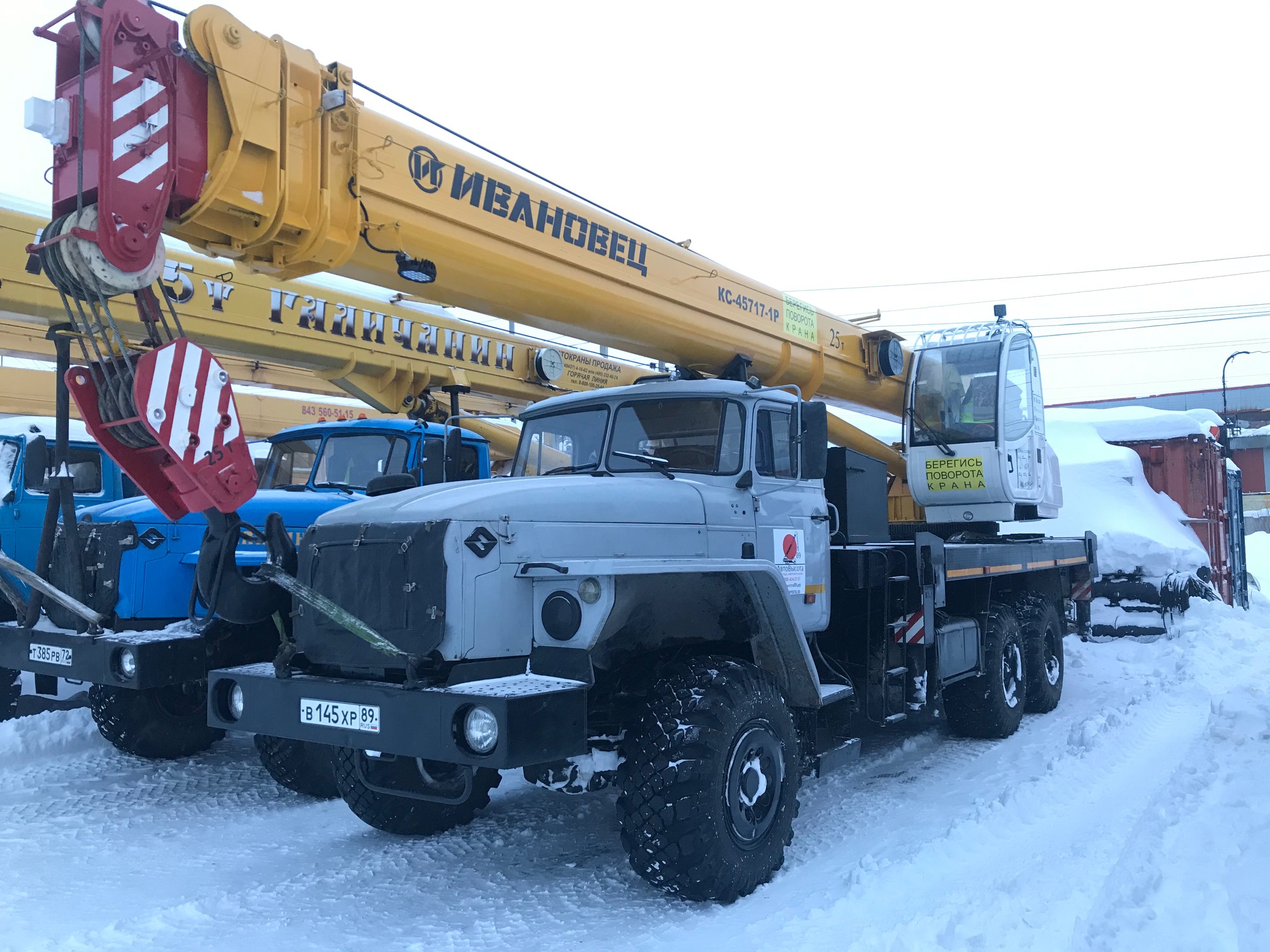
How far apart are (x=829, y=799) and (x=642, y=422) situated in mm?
2548

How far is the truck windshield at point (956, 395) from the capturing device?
898 cm

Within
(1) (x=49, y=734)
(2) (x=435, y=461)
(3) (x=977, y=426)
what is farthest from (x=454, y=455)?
(3) (x=977, y=426)

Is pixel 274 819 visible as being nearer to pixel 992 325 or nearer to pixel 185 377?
pixel 185 377

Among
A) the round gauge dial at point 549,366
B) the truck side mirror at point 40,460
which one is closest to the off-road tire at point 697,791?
the truck side mirror at point 40,460

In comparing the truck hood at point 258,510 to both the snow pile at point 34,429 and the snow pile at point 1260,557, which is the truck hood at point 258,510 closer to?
the snow pile at point 34,429

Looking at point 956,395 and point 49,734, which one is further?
point 956,395

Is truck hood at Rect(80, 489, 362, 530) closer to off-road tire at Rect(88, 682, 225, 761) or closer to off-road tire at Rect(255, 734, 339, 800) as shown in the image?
off-road tire at Rect(88, 682, 225, 761)

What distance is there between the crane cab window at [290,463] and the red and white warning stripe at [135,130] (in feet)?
10.6

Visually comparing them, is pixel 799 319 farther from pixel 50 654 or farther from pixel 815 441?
pixel 50 654

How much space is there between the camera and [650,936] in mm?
3910

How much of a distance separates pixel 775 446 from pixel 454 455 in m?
1.93

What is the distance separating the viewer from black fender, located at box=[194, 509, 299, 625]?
462 centimetres

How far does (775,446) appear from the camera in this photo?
543cm

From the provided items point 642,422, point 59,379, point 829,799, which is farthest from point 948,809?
point 59,379
